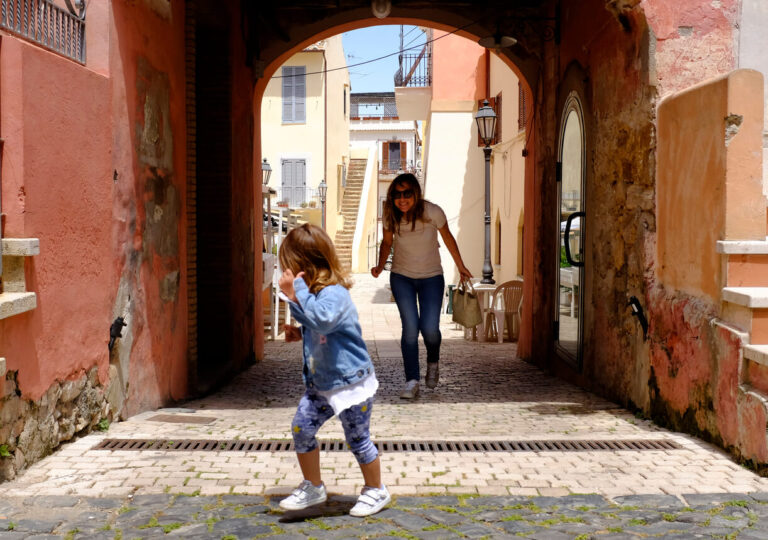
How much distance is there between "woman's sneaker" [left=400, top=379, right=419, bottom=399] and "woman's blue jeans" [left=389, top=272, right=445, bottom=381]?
4 cm

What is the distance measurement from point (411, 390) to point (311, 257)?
3.34 meters

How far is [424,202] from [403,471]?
2892 millimetres

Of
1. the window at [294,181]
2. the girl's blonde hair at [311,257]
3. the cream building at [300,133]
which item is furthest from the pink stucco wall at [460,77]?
the girl's blonde hair at [311,257]

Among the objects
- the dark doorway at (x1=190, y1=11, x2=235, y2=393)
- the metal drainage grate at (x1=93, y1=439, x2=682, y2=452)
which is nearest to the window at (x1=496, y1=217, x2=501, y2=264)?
the dark doorway at (x1=190, y1=11, x2=235, y2=393)

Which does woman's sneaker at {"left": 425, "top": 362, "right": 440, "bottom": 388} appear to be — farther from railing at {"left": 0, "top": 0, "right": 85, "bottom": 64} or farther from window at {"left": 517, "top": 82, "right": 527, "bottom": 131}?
window at {"left": 517, "top": 82, "right": 527, "bottom": 131}

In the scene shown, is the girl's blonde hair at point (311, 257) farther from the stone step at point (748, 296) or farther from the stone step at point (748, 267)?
the stone step at point (748, 267)

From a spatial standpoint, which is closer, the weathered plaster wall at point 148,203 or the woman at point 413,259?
the weathered plaster wall at point 148,203

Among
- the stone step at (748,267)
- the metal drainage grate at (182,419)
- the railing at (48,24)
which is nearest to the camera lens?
the railing at (48,24)

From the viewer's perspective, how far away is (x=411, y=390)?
22.0ft

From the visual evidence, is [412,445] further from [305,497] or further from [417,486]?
[305,497]

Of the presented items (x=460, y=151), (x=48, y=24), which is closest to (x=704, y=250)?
(x=48, y=24)

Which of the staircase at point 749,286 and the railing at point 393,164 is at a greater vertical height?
the railing at point 393,164

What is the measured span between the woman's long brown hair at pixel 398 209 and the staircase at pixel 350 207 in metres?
24.6

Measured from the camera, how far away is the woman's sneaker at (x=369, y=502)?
140 inches
